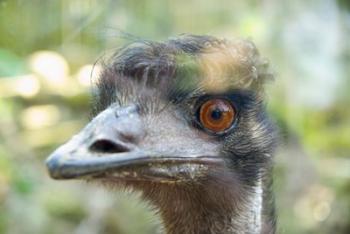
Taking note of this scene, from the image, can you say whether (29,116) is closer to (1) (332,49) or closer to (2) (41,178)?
(2) (41,178)

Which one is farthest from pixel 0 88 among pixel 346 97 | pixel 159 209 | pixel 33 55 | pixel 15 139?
pixel 346 97

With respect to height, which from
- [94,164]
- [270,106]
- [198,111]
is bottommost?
[94,164]

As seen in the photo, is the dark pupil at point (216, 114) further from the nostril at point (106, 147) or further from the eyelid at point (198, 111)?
the nostril at point (106, 147)

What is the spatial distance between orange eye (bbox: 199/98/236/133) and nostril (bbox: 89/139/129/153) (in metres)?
0.34

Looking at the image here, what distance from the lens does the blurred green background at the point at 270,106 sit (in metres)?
4.25

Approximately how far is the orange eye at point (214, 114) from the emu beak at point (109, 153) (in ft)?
0.33

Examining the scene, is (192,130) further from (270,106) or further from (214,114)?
(270,106)

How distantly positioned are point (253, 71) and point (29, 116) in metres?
3.04

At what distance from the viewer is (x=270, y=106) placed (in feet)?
13.3

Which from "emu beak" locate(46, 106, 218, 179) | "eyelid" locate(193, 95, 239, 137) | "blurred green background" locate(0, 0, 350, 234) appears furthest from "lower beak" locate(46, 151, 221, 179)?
"blurred green background" locate(0, 0, 350, 234)

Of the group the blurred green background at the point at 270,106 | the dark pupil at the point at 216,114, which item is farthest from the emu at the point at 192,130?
the blurred green background at the point at 270,106

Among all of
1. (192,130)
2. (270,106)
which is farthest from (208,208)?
(270,106)

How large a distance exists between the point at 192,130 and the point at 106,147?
0.36 metres

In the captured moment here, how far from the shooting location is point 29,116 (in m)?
5.43
